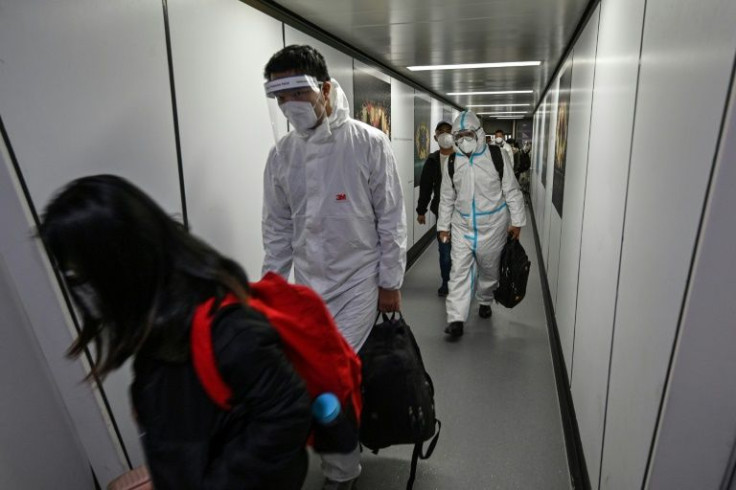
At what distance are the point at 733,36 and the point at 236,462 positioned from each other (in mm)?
1172

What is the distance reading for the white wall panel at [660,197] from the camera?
828mm

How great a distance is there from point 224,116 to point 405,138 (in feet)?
12.4

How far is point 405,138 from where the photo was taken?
18.4 feet

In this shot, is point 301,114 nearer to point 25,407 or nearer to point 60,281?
point 60,281

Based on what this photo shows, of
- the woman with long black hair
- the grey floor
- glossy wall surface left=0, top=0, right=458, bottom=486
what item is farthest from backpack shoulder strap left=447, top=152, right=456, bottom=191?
the woman with long black hair

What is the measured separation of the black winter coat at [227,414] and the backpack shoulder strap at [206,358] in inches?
0.4

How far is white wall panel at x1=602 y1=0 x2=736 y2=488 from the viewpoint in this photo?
0.83m

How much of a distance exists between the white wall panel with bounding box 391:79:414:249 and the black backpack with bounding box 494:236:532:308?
202 centimetres

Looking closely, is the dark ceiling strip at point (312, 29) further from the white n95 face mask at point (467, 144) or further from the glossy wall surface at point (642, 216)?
Result: the glossy wall surface at point (642, 216)

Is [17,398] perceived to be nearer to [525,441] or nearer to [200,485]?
[200,485]

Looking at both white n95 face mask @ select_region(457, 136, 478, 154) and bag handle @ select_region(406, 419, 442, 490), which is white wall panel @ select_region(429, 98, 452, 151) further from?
bag handle @ select_region(406, 419, 442, 490)

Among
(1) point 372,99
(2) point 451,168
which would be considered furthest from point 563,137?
(1) point 372,99

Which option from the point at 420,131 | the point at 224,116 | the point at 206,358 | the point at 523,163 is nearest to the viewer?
the point at 206,358

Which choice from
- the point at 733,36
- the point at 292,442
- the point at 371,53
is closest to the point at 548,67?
the point at 371,53
